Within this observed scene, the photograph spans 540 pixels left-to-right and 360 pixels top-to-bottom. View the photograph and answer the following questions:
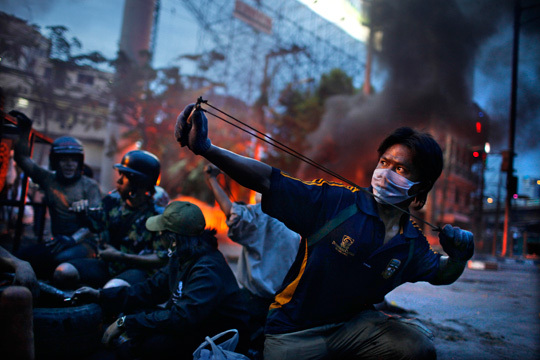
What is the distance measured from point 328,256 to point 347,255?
0.34ft

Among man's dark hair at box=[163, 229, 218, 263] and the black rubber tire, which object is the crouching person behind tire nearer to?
man's dark hair at box=[163, 229, 218, 263]

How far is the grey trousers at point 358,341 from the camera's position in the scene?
1892 mm

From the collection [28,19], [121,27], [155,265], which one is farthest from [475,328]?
[121,27]

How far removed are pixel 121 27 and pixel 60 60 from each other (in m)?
4.13

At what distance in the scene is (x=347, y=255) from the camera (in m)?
1.92

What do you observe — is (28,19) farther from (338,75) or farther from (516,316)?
(338,75)

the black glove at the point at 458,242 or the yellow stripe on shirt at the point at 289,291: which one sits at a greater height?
the black glove at the point at 458,242

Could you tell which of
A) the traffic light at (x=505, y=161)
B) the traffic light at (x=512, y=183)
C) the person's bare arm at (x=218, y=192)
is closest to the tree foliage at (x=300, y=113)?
the traffic light at (x=505, y=161)

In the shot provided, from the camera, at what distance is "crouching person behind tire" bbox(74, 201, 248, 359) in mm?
2455

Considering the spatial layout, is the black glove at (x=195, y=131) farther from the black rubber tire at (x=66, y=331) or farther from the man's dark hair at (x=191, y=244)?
the black rubber tire at (x=66, y=331)

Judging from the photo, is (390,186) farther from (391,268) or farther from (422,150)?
(391,268)

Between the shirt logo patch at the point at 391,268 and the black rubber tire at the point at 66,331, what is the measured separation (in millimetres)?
2073

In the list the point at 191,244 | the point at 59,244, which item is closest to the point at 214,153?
the point at 191,244

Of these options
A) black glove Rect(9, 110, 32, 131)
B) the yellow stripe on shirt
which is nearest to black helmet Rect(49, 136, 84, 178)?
black glove Rect(9, 110, 32, 131)
